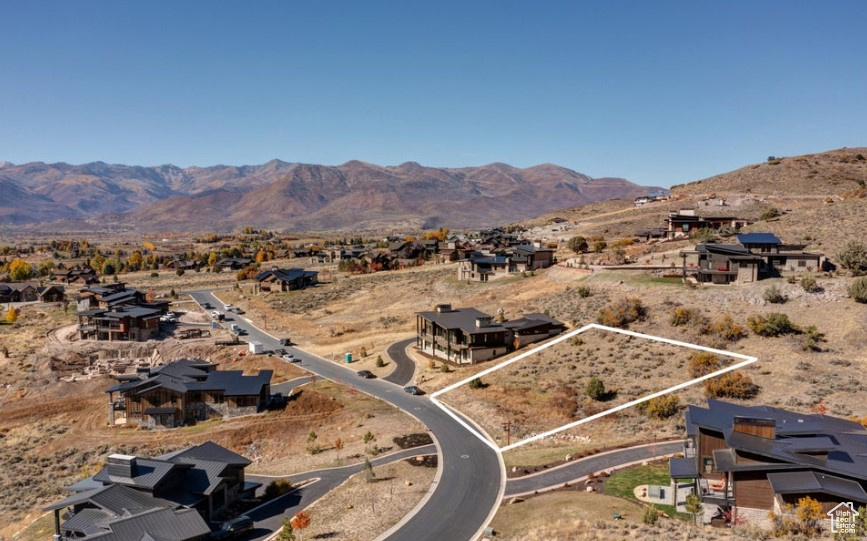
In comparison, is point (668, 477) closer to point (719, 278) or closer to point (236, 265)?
point (719, 278)

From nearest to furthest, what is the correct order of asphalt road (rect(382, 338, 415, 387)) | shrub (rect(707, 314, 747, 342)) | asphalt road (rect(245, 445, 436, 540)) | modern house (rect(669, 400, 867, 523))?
modern house (rect(669, 400, 867, 523)) → asphalt road (rect(245, 445, 436, 540)) → shrub (rect(707, 314, 747, 342)) → asphalt road (rect(382, 338, 415, 387))

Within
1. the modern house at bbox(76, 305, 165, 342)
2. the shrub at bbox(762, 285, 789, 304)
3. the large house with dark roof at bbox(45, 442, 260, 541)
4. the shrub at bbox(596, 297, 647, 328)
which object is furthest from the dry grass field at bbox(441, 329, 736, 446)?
the modern house at bbox(76, 305, 165, 342)

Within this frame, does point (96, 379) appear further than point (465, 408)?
Yes

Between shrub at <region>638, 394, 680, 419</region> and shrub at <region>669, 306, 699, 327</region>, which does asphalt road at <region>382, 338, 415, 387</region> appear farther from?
shrub at <region>669, 306, 699, 327</region>

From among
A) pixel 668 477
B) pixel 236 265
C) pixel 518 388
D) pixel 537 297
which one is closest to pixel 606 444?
pixel 668 477

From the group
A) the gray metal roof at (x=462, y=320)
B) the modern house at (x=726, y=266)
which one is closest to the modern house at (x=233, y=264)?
the gray metal roof at (x=462, y=320)

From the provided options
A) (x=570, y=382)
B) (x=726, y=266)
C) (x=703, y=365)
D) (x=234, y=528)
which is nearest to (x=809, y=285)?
(x=726, y=266)

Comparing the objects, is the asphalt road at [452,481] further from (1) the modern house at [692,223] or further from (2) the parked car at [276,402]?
(1) the modern house at [692,223]
